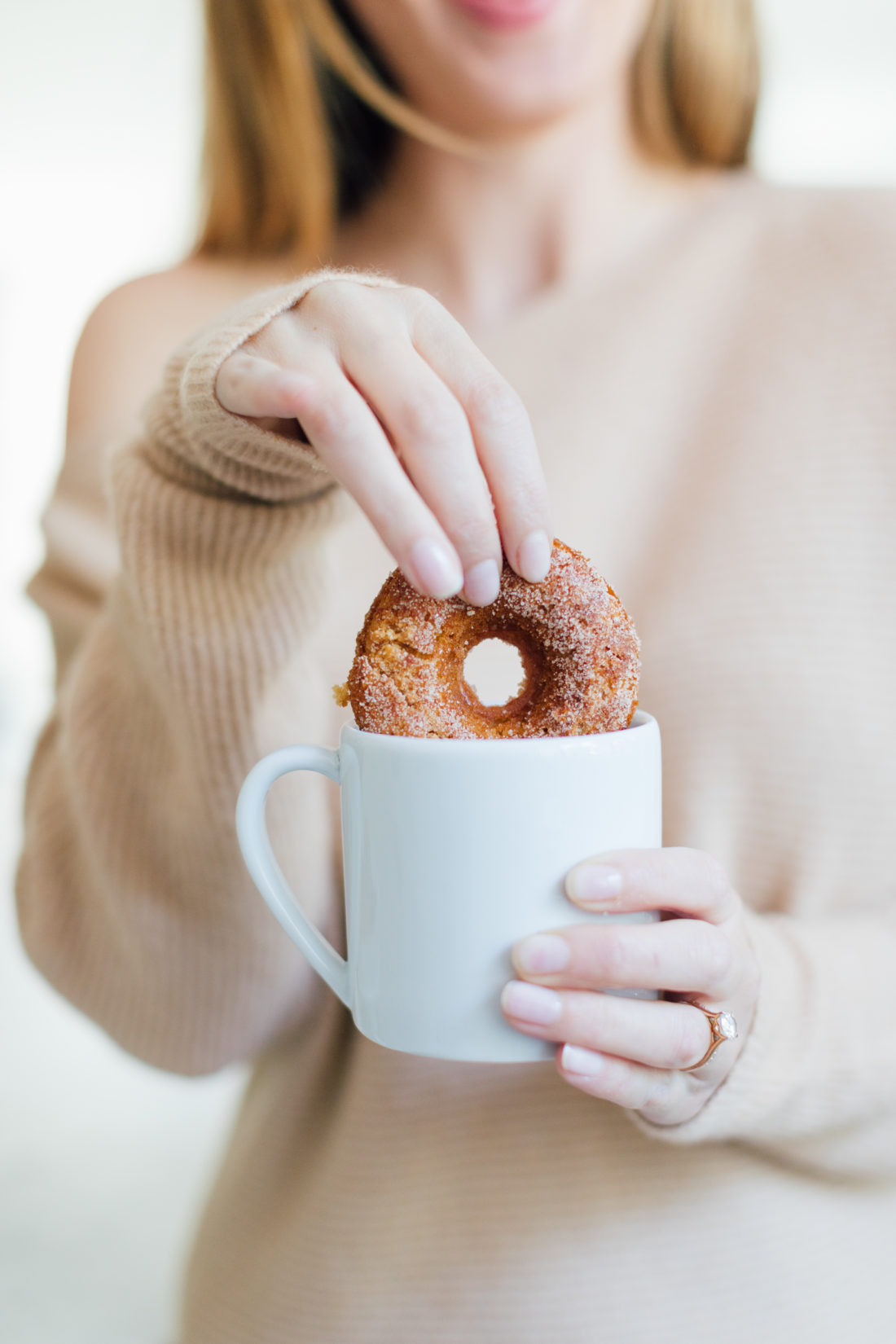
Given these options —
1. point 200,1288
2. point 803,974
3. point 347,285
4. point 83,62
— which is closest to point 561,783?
point 347,285

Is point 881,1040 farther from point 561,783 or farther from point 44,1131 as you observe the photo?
point 44,1131

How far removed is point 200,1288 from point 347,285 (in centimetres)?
83

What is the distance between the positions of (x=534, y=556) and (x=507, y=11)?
63 centimetres

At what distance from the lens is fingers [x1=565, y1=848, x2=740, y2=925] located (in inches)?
18.2

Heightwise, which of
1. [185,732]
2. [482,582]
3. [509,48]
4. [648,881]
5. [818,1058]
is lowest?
[818,1058]

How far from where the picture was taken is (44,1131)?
2.29 m

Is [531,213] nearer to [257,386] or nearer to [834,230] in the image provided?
[834,230]

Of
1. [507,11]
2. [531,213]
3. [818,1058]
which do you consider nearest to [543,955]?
[818,1058]

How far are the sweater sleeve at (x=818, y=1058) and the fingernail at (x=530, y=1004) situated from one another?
22 centimetres

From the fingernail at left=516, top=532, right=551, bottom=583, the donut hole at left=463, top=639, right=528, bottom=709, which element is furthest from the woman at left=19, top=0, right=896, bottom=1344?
the donut hole at left=463, top=639, right=528, bottom=709

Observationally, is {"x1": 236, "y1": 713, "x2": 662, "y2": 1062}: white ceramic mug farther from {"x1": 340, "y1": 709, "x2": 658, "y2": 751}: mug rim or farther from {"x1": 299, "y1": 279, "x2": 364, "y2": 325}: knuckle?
{"x1": 299, "y1": 279, "x2": 364, "y2": 325}: knuckle

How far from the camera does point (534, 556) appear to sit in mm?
466

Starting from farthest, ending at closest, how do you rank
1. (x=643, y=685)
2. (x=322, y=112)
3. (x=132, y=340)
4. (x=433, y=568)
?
(x=322, y=112) < (x=132, y=340) < (x=643, y=685) < (x=433, y=568)

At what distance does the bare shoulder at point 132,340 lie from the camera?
1041mm
